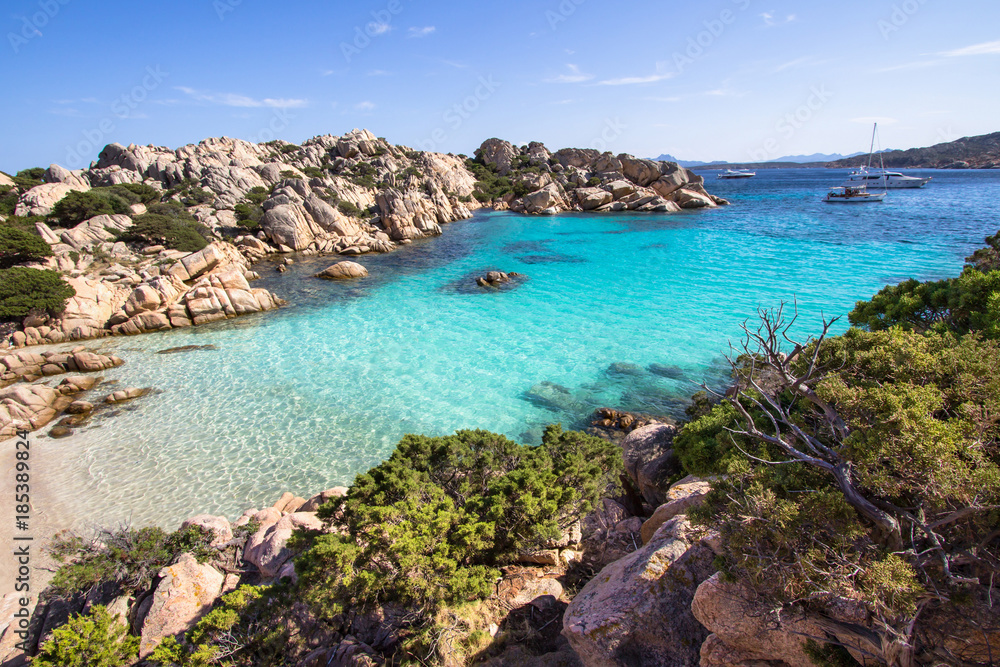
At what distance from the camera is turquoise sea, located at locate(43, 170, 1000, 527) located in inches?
524

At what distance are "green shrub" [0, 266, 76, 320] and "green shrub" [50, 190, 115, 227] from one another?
1719 cm

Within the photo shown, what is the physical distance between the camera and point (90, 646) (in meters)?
6.28

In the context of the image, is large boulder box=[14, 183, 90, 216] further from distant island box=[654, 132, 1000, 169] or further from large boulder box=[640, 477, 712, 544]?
distant island box=[654, 132, 1000, 169]

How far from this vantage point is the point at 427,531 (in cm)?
676

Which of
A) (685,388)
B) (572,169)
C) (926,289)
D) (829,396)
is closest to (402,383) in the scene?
(685,388)

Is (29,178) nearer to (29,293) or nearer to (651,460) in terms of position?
(29,293)

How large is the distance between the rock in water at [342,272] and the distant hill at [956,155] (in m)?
207

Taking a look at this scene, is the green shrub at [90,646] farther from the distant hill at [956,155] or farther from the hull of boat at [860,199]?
the distant hill at [956,155]

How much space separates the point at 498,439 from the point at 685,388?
9884 mm

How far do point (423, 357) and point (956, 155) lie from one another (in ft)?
763

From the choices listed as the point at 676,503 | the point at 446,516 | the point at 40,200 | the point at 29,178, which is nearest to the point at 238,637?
the point at 446,516

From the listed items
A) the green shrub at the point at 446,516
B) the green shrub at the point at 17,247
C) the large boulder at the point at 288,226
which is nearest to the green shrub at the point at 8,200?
the green shrub at the point at 17,247

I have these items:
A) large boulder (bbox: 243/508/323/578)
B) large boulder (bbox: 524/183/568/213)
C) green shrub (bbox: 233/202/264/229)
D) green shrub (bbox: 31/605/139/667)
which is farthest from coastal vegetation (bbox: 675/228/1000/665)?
large boulder (bbox: 524/183/568/213)

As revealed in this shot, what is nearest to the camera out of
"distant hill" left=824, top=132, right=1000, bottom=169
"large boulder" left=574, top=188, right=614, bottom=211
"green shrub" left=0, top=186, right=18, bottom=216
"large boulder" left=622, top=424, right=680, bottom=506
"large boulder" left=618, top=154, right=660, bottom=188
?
"large boulder" left=622, top=424, right=680, bottom=506
